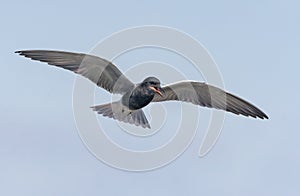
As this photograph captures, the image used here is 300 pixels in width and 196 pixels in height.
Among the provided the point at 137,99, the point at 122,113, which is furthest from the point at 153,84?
the point at 122,113

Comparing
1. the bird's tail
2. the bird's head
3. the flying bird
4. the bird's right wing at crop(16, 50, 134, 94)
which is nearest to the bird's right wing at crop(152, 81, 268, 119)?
the flying bird

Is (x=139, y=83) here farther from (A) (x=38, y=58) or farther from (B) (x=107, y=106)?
(A) (x=38, y=58)

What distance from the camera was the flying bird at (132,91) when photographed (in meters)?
16.6

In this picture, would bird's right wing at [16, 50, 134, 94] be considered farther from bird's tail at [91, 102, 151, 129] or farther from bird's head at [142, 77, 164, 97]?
bird's head at [142, 77, 164, 97]

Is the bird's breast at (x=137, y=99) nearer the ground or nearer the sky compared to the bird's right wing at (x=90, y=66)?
nearer the ground

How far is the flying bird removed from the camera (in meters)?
16.6

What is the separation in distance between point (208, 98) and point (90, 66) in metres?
3.22

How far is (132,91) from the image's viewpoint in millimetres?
16797

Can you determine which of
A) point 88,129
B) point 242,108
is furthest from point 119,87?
point 242,108

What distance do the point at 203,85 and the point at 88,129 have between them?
10.6 feet

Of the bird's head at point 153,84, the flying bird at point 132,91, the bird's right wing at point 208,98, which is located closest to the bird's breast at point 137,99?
the flying bird at point 132,91

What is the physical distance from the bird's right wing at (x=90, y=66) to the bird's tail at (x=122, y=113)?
549mm

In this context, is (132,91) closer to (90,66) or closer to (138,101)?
(138,101)

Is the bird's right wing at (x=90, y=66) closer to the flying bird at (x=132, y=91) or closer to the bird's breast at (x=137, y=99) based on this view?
the flying bird at (x=132, y=91)
